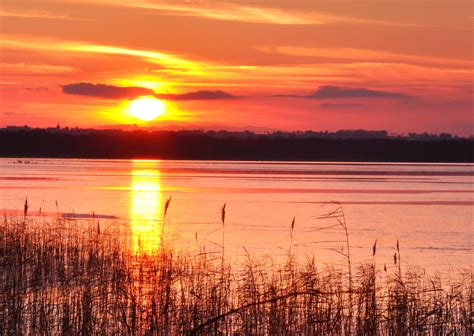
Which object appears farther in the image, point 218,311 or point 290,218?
point 290,218

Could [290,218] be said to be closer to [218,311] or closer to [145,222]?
[145,222]

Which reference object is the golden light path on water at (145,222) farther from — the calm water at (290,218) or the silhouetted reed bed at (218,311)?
the silhouetted reed bed at (218,311)

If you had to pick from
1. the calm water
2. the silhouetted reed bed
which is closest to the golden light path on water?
the calm water

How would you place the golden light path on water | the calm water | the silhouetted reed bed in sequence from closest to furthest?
the silhouetted reed bed
the golden light path on water
the calm water

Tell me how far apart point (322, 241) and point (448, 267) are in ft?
19.0

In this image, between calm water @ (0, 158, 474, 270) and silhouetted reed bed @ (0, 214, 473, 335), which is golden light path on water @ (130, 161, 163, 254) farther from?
silhouetted reed bed @ (0, 214, 473, 335)

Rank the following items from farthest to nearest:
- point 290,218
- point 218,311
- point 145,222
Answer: point 290,218, point 145,222, point 218,311

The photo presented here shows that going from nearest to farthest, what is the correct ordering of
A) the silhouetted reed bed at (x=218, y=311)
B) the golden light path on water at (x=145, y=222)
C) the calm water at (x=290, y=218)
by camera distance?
the silhouetted reed bed at (x=218, y=311), the golden light path on water at (x=145, y=222), the calm water at (x=290, y=218)

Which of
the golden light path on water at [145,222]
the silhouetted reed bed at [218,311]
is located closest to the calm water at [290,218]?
the golden light path on water at [145,222]

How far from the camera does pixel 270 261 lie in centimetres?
1930

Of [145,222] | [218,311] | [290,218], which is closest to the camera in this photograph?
[218,311]

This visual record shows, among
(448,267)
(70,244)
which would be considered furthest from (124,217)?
(448,267)

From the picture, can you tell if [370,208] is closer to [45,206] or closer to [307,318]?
[45,206]

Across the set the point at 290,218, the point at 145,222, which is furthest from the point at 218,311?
the point at 290,218
